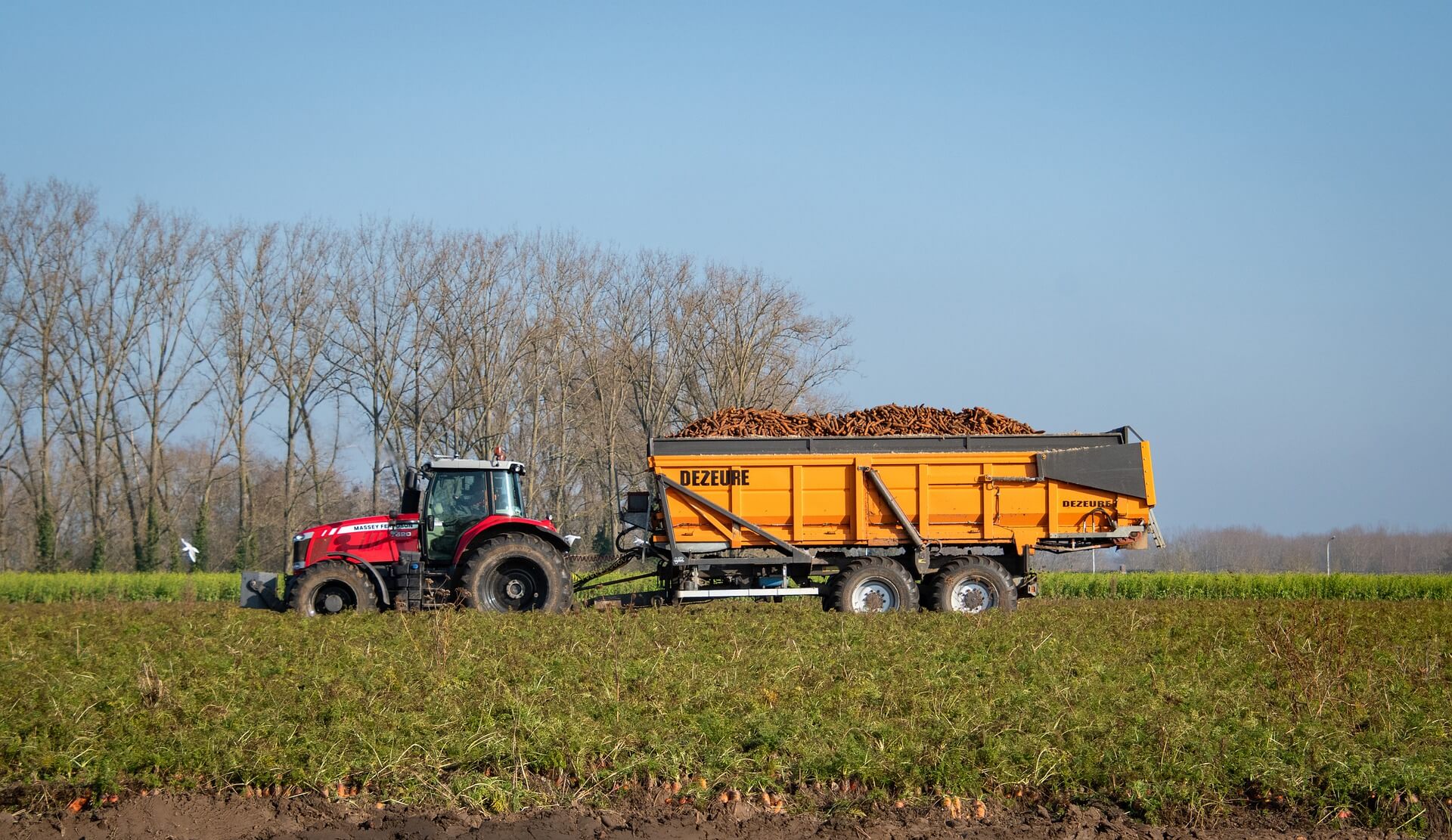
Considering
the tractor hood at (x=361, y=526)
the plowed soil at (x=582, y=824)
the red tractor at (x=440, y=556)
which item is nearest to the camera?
the plowed soil at (x=582, y=824)

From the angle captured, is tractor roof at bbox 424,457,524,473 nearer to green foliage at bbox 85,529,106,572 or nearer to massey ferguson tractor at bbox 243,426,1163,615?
massey ferguson tractor at bbox 243,426,1163,615

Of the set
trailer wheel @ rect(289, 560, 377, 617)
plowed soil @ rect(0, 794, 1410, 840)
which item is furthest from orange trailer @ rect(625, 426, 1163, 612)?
plowed soil @ rect(0, 794, 1410, 840)

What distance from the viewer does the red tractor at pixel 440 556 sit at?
48.8ft

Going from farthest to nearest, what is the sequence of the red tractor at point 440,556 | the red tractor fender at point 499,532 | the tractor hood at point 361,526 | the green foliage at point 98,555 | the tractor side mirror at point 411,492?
the green foliage at point 98,555 → the tractor hood at point 361,526 → the red tractor fender at point 499,532 → the red tractor at point 440,556 → the tractor side mirror at point 411,492

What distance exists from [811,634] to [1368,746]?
18.6 ft

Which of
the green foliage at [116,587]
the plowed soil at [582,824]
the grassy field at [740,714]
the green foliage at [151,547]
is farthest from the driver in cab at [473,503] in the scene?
the green foliage at [151,547]

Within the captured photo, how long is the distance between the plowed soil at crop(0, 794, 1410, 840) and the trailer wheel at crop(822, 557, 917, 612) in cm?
892

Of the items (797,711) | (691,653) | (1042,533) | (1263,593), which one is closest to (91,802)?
(797,711)

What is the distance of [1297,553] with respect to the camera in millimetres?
61531

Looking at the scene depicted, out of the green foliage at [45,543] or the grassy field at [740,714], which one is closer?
the grassy field at [740,714]

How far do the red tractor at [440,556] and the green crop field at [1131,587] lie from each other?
38.5 feet

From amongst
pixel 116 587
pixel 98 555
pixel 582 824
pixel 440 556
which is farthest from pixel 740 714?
pixel 98 555

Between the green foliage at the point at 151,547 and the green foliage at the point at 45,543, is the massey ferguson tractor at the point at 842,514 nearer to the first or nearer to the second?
the green foliage at the point at 45,543

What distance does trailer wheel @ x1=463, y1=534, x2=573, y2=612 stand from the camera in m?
14.9
